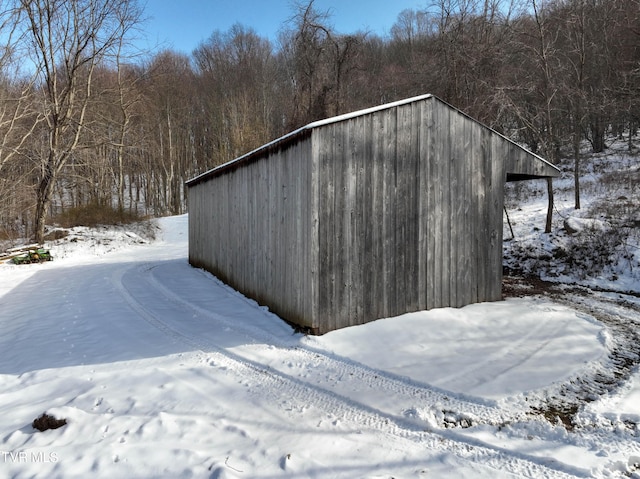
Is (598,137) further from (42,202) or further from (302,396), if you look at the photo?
(42,202)

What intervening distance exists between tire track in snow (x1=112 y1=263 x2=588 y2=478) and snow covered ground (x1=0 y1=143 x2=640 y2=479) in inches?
0.6

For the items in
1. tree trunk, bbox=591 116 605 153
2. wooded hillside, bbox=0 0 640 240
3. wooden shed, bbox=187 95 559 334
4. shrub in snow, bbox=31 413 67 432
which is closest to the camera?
shrub in snow, bbox=31 413 67 432

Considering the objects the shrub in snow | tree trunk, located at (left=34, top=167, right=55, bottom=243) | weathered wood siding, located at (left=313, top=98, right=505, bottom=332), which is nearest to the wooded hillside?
tree trunk, located at (left=34, top=167, right=55, bottom=243)

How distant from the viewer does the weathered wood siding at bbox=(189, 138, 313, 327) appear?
469 centimetres

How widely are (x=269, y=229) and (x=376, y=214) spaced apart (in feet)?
5.77

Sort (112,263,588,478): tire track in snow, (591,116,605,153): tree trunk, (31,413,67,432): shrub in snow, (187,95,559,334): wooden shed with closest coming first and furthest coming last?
(112,263,588,478): tire track in snow
(31,413,67,432): shrub in snow
(187,95,559,334): wooden shed
(591,116,605,153): tree trunk

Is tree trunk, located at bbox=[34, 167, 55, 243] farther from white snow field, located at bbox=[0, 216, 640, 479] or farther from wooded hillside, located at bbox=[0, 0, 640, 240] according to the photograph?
white snow field, located at bbox=[0, 216, 640, 479]

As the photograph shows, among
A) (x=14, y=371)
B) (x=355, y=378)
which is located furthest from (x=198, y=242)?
(x=355, y=378)

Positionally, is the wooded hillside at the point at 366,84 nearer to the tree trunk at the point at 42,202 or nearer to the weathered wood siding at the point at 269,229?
the tree trunk at the point at 42,202

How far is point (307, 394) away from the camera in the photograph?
10.4 feet

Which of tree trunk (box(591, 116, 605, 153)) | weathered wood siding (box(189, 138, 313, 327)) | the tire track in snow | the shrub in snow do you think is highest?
tree trunk (box(591, 116, 605, 153))

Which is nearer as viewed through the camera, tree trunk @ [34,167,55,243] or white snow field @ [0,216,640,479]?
white snow field @ [0,216,640,479]

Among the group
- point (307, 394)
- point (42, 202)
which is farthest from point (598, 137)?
point (42, 202)

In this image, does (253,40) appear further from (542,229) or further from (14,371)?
A: (14,371)
